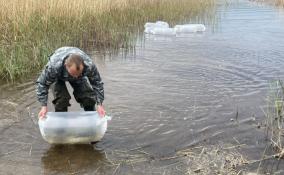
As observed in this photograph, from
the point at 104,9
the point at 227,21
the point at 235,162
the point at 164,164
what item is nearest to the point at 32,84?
the point at 164,164

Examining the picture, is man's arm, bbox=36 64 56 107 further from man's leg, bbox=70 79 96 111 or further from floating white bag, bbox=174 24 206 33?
floating white bag, bbox=174 24 206 33

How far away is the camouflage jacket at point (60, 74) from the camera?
14.9ft

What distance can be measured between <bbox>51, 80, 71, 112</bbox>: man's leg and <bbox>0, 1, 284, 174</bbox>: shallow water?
48 cm

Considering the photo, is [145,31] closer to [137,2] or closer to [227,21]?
[137,2]

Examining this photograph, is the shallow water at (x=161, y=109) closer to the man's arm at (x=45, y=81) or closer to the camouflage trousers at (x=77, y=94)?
the camouflage trousers at (x=77, y=94)

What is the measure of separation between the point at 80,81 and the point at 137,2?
398 inches

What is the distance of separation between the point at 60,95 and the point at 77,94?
200mm

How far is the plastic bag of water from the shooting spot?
477cm

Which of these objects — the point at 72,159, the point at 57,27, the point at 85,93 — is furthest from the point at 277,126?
the point at 57,27

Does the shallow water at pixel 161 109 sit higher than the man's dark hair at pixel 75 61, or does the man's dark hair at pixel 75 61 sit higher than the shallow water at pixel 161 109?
the man's dark hair at pixel 75 61

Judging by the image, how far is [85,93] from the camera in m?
5.12

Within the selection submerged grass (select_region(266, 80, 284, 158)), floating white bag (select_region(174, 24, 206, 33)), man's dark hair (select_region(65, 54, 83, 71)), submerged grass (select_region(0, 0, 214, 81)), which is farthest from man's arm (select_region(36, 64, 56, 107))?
floating white bag (select_region(174, 24, 206, 33))

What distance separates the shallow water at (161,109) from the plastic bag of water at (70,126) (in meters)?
0.23

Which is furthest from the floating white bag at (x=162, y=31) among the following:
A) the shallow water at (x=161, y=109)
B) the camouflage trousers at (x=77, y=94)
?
the camouflage trousers at (x=77, y=94)
